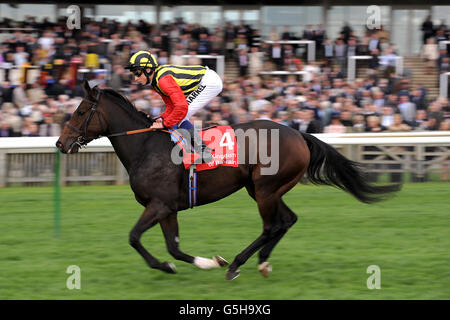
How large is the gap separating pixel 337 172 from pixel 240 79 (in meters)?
5.85

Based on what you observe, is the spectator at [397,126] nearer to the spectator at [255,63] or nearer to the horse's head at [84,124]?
the spectator at [255,63]

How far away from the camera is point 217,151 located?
438cm

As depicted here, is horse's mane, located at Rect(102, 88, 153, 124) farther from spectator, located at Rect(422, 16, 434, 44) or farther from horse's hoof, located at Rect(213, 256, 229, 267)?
spectator, located at Rect(422, 16, 434, 44)

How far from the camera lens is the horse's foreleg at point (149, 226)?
4.15 metres

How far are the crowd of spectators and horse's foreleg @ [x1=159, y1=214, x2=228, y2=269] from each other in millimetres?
3042

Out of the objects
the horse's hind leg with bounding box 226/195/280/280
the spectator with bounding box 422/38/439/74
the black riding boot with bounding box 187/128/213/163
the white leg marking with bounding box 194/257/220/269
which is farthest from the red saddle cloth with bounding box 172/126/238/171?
the spectator with bounding box 422/38/439/74

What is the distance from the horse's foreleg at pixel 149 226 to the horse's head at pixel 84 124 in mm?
671

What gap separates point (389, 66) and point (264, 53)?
2.10 m

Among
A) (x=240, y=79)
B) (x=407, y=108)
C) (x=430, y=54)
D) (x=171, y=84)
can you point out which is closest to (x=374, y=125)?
(x=407, y=108)

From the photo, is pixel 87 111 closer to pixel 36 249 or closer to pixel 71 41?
pixel 36 249

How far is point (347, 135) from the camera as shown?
25.8ft

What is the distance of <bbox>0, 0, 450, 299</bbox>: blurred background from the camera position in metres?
4.33

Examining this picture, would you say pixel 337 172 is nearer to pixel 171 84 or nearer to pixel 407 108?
pixel 171 84
